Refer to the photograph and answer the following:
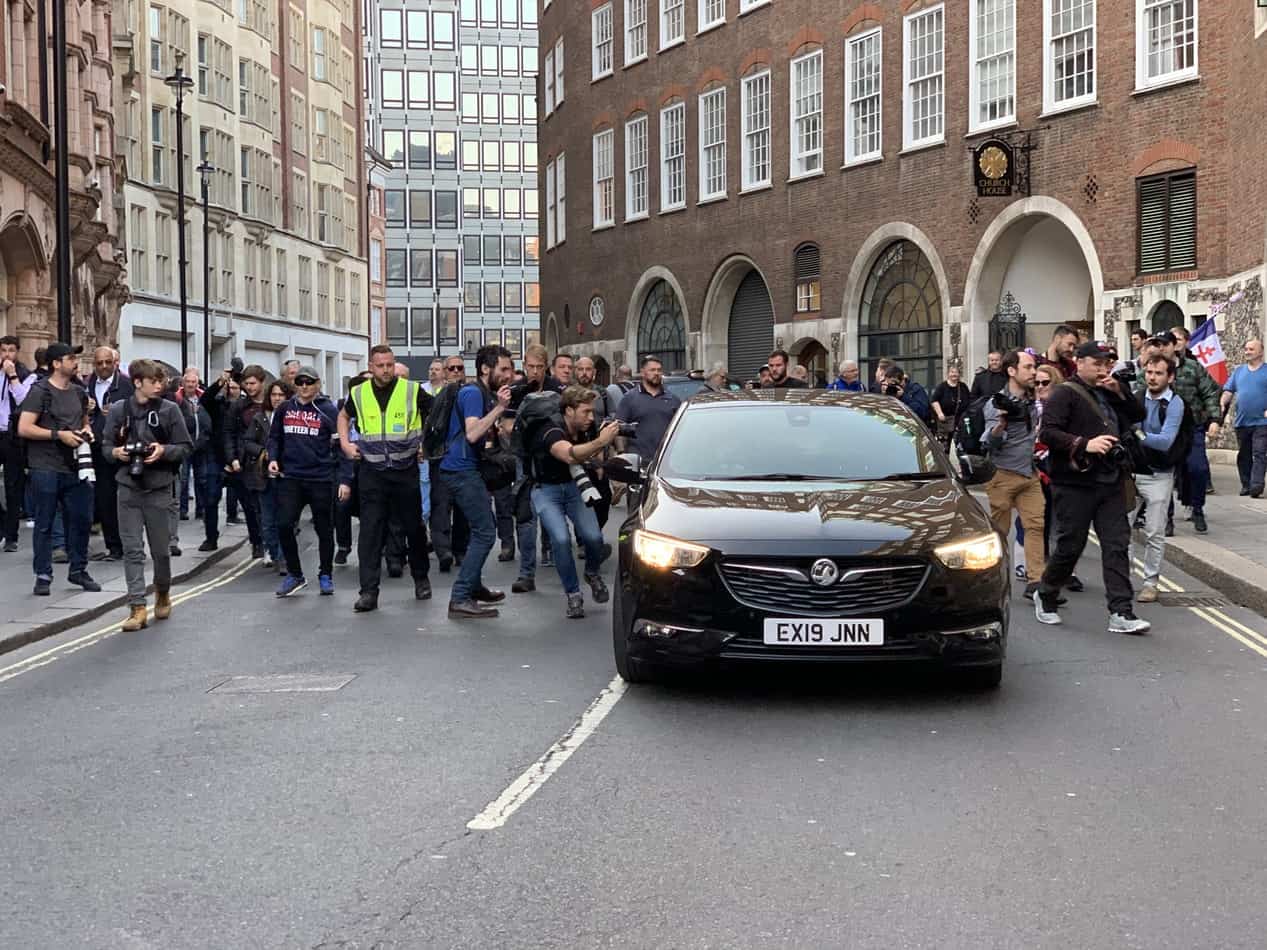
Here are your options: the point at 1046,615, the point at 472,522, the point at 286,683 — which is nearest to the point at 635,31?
the point at 472,522

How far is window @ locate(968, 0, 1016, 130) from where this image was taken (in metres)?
29.2

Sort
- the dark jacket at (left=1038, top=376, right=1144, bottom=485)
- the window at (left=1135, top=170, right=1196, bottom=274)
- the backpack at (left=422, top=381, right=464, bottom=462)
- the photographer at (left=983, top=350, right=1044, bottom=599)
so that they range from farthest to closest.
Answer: the window at (left=1135, top=170, right=1196, bottom=274) < the photographer at (left=983, top=350, right=1044, bottom=599) < the backpack at (left=422, top=381, right=464, bottom=462) < the dark jacket at (left=1038, top=376, right=1144, bottom=485)

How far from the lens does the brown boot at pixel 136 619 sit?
11.5 meters

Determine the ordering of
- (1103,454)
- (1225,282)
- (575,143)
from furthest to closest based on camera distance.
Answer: (575,143) < (1225,282) < (1103,454)

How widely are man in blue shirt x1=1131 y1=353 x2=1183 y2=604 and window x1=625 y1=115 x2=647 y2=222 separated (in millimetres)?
32006

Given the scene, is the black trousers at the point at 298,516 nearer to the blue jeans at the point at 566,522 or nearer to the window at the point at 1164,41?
the blue jeans at the point at 566,522

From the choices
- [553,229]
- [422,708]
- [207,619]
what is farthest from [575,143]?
[422,708]

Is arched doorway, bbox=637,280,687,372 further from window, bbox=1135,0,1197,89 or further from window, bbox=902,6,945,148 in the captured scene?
window, bbox=1135,0,1197,89

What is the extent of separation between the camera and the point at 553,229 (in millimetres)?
51312

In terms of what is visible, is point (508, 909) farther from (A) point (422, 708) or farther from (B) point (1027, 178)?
(B) point (1027, 178)

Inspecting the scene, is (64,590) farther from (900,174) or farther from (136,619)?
(900,174)

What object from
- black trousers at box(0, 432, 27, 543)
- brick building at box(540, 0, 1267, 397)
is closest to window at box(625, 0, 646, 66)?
brick building at box(540, 0, 1267, 397)

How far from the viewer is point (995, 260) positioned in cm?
2984

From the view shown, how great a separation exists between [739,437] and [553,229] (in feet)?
140
